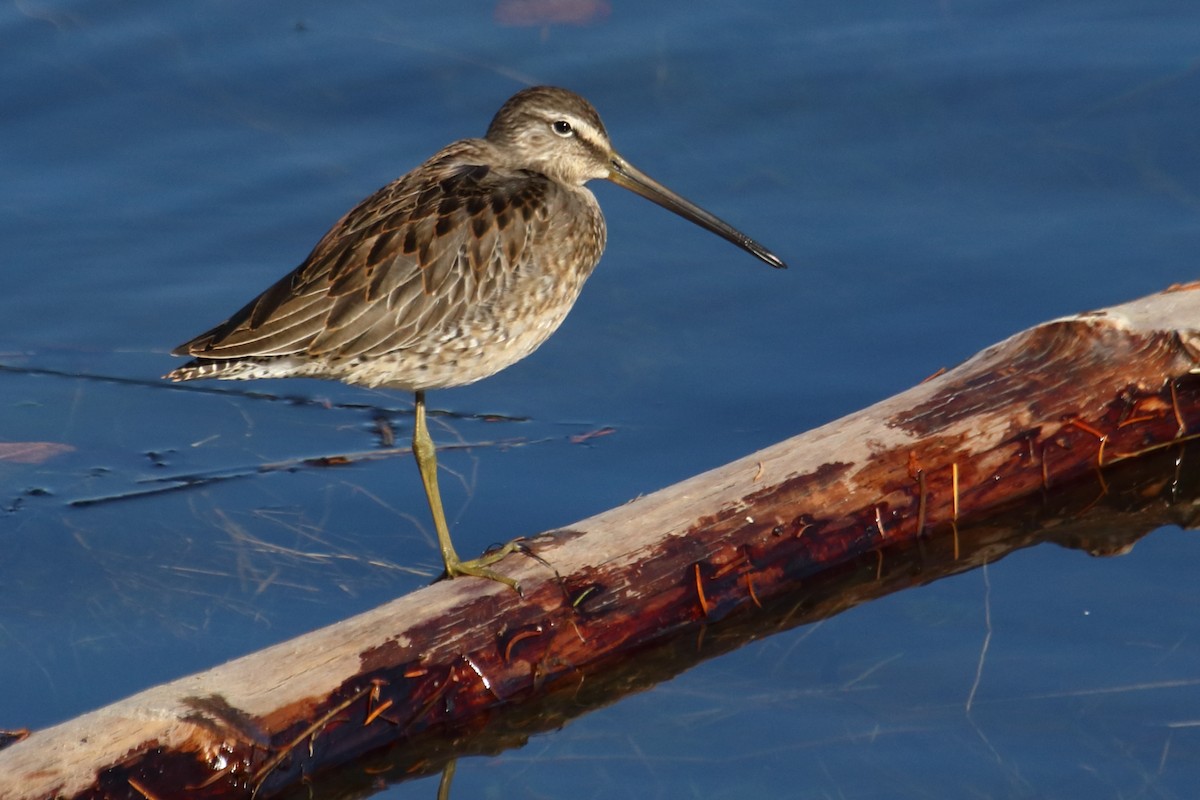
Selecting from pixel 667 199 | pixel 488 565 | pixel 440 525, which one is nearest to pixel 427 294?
pixel 440 525

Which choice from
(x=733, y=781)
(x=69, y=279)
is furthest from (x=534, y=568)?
(x=69, y=279)

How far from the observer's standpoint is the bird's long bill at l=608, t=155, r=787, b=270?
6156 millimetres

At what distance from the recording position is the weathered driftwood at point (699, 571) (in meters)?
4.47

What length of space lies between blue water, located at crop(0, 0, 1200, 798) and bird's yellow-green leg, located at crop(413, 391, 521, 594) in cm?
25

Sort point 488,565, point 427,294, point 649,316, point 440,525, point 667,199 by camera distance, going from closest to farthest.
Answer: point 488,565
point 427,294
point 440,525
point 667,199
point 649,316

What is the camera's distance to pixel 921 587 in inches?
221

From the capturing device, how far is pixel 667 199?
248 inches

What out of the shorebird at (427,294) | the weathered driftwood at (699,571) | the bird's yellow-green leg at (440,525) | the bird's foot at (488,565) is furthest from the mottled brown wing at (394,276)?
the weathered driftwood at (699,571)

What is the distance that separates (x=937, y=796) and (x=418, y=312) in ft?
6.77

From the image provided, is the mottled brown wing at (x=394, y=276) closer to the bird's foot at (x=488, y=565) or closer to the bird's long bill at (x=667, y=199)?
the bird's long bill at (x=667, y=199)

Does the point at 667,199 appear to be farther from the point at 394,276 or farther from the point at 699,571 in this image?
the point at 699,571

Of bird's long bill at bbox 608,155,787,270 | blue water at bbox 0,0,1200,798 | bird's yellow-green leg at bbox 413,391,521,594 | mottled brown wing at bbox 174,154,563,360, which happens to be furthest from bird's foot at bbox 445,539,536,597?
→ bird's long bill at bbox 608,155,787,270

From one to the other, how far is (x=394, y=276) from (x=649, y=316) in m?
1.98

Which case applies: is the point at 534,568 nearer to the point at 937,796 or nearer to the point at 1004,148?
the point at 937,796
